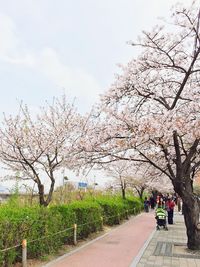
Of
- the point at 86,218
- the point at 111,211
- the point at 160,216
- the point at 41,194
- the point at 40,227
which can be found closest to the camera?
the point at 40,227

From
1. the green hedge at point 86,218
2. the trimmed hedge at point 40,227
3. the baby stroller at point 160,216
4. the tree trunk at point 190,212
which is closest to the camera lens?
the trimmed hedge at point 40,227

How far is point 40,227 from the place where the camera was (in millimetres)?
10664

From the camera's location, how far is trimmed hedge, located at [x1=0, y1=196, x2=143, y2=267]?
883 cm

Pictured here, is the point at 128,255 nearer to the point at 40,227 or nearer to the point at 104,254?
the point at 104,254

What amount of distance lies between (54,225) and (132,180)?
90.7 ft

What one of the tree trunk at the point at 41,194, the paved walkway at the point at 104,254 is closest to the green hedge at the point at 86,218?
the paved walkway at the point at 104,254

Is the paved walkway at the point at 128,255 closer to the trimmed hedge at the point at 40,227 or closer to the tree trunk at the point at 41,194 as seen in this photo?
the trimmed hedge at the point at 40,227

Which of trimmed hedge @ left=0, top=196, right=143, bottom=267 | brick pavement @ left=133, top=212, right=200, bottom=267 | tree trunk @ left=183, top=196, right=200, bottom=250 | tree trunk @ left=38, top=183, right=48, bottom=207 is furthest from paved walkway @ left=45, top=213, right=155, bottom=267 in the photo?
tree trunk @ left=38, top=183, right=48, bottom=207

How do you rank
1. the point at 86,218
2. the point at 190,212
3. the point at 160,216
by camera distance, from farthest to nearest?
the point at 160,216 → the point at 86,218 → the point at 190,212

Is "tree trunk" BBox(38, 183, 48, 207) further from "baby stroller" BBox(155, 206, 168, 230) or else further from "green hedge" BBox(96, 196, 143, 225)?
"baby stroller" BBox(155, 206, 168, 230)

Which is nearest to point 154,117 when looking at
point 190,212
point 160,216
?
point 190,212

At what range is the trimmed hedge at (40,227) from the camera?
8828 millimetres

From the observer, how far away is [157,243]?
14414 mm

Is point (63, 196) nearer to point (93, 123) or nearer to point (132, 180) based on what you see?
point (93, 123)
